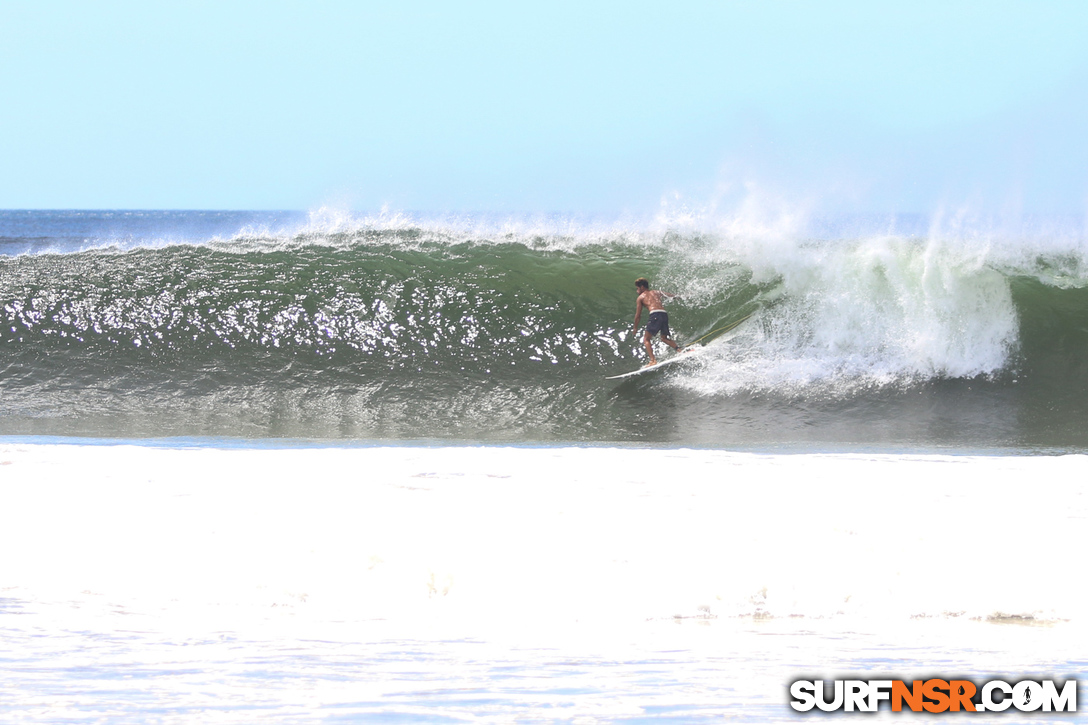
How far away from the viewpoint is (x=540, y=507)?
3914mm

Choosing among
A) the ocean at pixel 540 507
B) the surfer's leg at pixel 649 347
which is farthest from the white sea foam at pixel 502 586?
the surfer's leg at pixel 649 347

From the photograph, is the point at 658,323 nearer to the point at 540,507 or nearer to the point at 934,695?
the point at 540,507

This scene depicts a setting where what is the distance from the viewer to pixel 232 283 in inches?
432

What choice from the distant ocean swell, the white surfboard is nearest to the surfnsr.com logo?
the distant ocean swell

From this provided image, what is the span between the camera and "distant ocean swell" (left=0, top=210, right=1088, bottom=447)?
8.02 meters

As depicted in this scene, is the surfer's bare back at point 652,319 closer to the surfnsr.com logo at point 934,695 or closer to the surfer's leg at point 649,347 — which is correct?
the surfer's leg at point 649,347

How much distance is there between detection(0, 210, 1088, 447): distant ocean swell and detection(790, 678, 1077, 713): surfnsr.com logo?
15.3 ft

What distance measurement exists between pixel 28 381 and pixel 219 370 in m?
2.01

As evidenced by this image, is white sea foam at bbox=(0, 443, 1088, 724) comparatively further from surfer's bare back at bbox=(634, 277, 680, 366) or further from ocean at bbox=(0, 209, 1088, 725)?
surfer's bare back at bbox=(634, 277, 680, 366)

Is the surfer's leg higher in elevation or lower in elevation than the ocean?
higher

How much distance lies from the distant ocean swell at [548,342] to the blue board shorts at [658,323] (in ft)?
1.32

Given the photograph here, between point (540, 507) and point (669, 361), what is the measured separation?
18.8 ft

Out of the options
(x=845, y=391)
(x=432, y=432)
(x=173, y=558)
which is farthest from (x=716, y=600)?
(x=845, y=391)

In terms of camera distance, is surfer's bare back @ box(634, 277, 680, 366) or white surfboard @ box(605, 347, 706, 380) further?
surfer's bare back @ box(634, 277, 680, 366)
